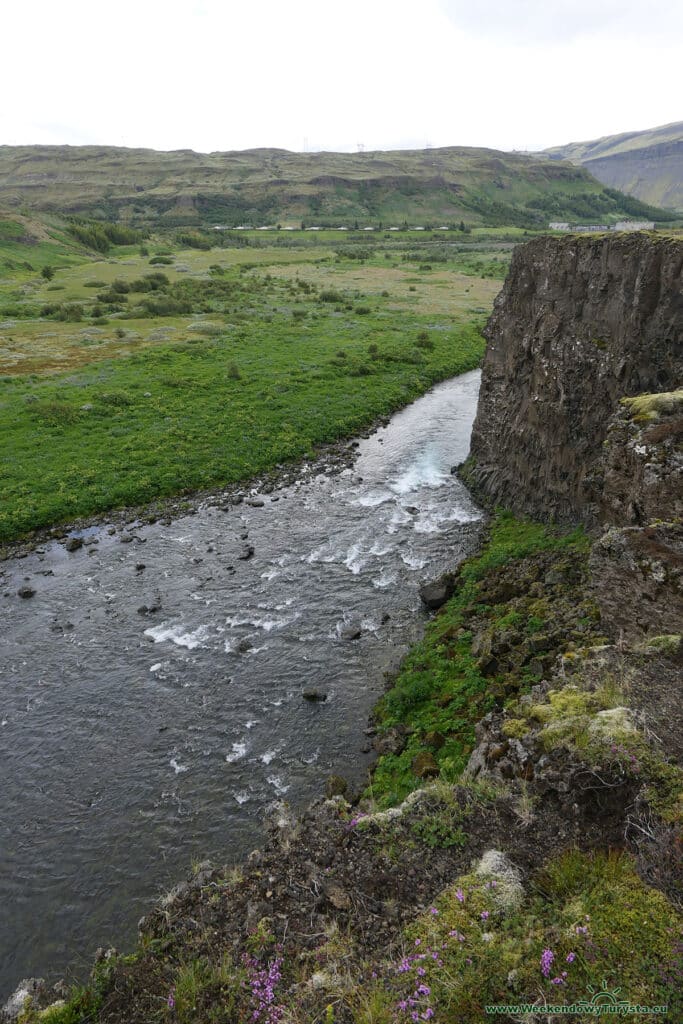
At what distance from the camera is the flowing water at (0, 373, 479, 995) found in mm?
17406

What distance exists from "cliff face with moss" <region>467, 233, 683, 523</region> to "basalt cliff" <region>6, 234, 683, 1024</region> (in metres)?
3.04

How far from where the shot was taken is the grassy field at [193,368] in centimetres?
4362

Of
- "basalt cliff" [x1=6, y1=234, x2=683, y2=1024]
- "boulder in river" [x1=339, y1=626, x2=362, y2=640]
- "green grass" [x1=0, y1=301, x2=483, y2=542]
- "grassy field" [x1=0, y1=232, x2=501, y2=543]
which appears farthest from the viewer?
"grassy field" [x1=0, y1=232, x2=501, y2=543]

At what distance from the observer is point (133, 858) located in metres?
17.6

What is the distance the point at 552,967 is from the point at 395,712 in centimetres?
1277

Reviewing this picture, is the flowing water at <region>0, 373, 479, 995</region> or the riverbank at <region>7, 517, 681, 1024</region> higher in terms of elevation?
the riverbank at <region>7, 517, 681, 1024</region>

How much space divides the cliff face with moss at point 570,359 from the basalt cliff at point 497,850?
3044 mm

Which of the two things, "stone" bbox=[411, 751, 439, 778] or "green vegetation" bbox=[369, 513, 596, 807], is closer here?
"stone" bbox=[411, 751, 439, 778]

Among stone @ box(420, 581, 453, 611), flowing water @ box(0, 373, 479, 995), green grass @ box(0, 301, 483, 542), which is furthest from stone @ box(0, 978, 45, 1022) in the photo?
green grass @ box(0, 301, 483, 542)

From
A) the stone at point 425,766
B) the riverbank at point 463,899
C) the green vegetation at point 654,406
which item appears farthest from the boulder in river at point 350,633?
the green vegetation at point 654,406

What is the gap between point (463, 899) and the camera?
11133 mm

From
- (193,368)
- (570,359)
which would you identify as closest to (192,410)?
(193,368)

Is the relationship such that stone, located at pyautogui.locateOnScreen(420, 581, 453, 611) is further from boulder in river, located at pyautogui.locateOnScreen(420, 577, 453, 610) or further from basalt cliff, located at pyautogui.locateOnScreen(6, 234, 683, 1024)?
basalt cliff, located at pyautogui.locateOnScreen(6, 234, 683, 1024)

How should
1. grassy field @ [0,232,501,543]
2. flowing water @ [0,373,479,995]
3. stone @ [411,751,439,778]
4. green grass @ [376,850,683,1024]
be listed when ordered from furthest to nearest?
1. grassy field @ [0,232,501,543]
2. stone @ [411,751,439,778]
3. flowing water @ [0,373,479,995]
4. green grass @ [376,850,683,1024]
